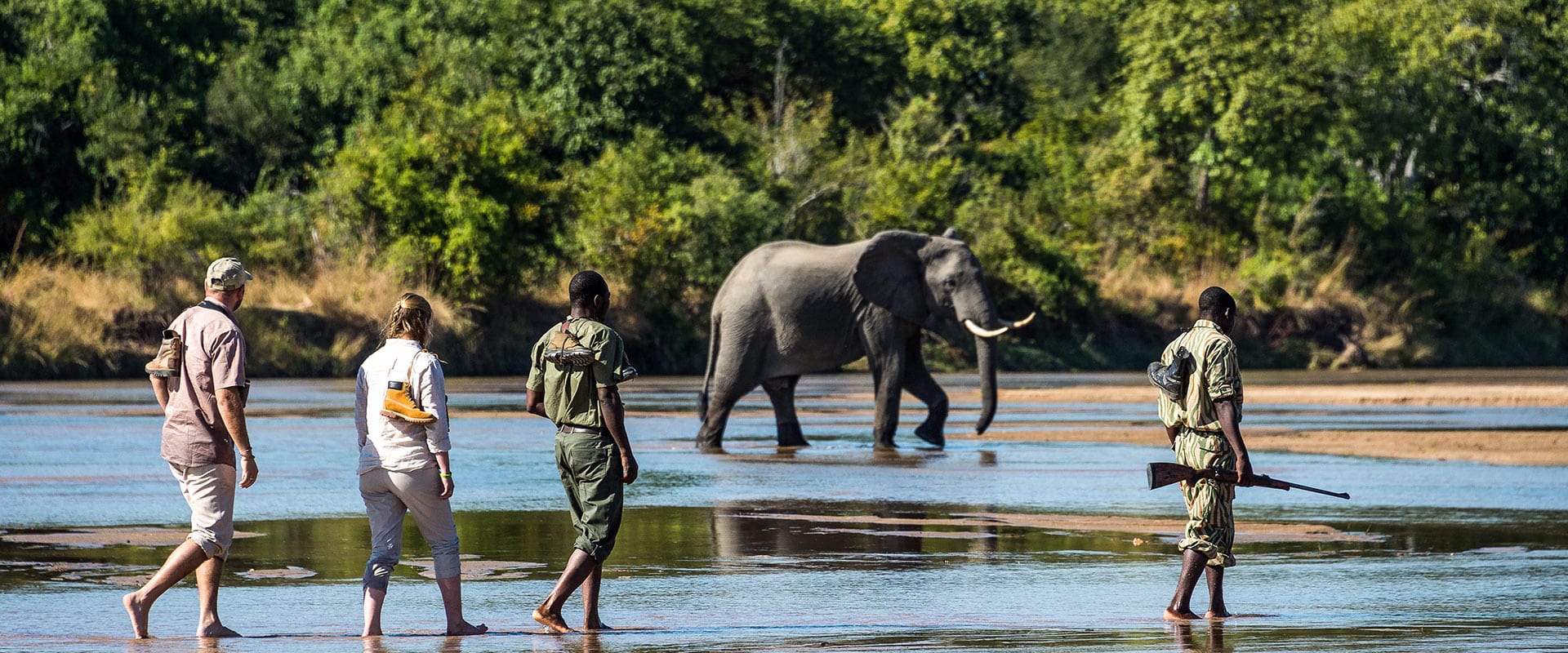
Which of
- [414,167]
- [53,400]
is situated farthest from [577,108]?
[53,400]

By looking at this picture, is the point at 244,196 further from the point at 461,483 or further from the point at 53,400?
the point at 461,483

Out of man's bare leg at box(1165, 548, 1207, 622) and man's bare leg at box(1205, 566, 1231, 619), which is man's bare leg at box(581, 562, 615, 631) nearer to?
man's bare leg at box(1165, 548, 1207, 622)

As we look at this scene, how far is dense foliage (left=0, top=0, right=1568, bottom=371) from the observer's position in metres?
43.4

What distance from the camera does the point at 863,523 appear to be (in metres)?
13.1

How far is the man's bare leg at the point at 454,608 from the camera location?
326 inches

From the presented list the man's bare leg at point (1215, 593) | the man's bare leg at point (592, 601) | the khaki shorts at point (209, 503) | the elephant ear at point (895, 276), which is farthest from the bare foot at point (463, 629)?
the elephant ear at point (895, 276)

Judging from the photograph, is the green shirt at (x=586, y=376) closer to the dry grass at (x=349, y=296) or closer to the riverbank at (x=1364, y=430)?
the riverbank at (x=1364, y=430)

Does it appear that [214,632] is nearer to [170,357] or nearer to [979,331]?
[170,357]

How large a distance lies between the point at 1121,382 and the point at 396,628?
31.8 metres

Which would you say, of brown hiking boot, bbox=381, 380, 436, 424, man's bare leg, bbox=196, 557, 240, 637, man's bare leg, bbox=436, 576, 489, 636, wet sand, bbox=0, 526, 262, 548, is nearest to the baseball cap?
brown hiking boot, bbox=381, 380, 436, 424

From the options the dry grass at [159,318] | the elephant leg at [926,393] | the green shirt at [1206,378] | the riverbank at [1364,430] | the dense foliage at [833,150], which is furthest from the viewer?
the dense foliage at [833,150]

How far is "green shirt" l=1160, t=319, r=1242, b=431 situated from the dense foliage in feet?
107

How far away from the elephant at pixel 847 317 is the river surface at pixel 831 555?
765mm

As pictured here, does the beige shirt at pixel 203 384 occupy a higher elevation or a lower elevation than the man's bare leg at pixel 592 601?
higher
